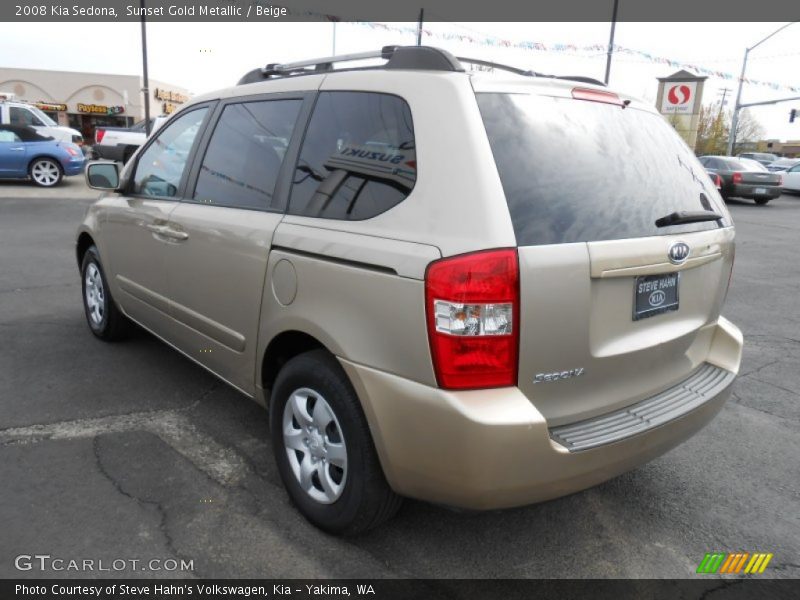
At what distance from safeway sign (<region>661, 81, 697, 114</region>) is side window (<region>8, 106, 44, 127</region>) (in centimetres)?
2869

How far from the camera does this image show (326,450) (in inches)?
96.8

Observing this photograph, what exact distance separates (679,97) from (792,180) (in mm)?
11604

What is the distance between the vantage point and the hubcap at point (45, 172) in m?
15.2

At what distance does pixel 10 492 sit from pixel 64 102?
56.5 meters

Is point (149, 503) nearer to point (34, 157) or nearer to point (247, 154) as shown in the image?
point (247, 154)

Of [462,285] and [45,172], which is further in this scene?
[45,172]

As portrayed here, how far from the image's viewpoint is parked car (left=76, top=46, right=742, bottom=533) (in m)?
2.00

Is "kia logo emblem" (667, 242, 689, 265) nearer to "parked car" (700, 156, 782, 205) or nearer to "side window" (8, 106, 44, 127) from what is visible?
"side window" (8, 106, 44, 127)

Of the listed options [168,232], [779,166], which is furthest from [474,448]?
[779,166]

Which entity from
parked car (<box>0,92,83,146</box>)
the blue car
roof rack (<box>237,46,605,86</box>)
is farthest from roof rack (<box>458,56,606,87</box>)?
parked car (<box>0,92,83,146</box>)

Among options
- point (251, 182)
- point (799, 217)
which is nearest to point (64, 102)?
point (799, 217)

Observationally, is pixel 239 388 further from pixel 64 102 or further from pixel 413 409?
pixel 64 102

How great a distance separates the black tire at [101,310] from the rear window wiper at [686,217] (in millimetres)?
3716

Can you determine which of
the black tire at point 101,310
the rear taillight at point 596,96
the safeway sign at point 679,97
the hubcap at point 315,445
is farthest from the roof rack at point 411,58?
the safeway sign at point 679,97
